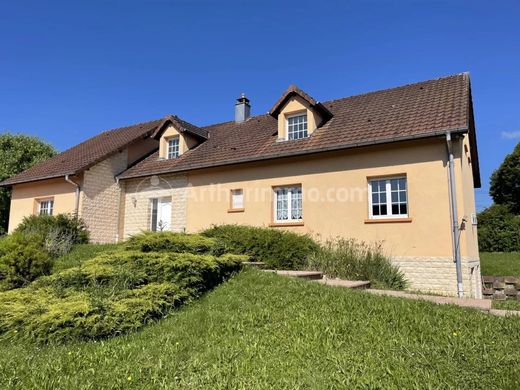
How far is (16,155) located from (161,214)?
14.6 metres

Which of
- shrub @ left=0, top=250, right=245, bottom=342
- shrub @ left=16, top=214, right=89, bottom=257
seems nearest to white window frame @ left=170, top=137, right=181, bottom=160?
shrub @ left=16, top=214, right=89, bottom=257

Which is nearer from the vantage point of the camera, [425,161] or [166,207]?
[425,161]

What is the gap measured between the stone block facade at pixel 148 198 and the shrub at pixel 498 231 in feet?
50.9

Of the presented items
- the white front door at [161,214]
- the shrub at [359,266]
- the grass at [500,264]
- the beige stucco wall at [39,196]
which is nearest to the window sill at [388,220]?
the shrub at [359,266]

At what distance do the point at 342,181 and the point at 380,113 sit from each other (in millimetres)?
2927

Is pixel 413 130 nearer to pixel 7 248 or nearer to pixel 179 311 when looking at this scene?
pixel 179 311

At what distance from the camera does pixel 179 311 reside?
5.95 metres

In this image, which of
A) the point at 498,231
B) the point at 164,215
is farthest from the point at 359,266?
the point at 498,231

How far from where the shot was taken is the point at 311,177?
12695mm

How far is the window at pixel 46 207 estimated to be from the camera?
17703mm

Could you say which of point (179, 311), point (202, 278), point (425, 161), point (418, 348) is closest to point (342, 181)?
point (425, 161)

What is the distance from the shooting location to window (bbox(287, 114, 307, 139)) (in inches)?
553

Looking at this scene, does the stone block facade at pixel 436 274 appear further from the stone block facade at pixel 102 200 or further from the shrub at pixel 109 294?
the stone block facade at pixel 102 200

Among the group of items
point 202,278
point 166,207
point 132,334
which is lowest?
point 132,334
